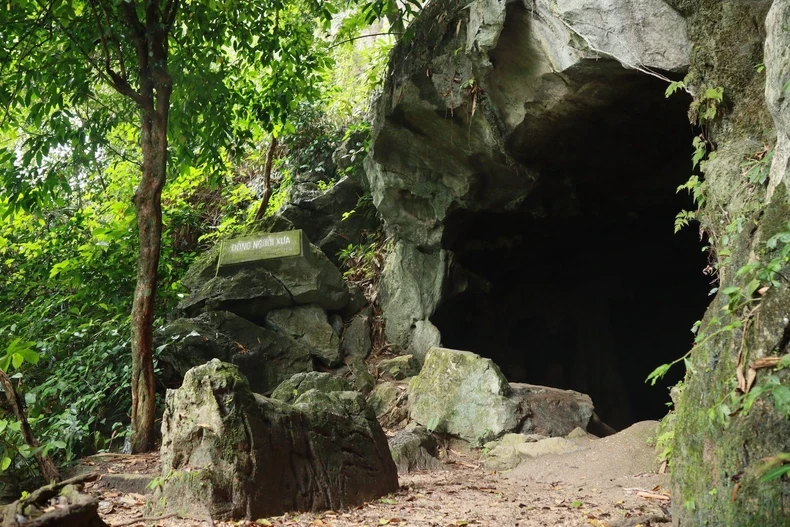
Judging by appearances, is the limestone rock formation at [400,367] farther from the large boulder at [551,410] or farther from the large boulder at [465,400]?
the large boulder at [551,410]

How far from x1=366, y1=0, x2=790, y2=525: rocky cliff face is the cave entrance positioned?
0.04 meters

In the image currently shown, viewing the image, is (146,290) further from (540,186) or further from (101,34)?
(540,186)

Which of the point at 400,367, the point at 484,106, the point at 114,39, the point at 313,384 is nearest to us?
the point at 114,39

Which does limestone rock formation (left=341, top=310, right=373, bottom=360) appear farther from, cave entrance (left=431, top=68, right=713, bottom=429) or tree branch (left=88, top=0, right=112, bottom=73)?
tree branch (left=88, top=0, right=112, bottom=73)

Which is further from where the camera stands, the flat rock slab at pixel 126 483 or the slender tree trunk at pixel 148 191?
the slender tree trunk at pixel 148 191

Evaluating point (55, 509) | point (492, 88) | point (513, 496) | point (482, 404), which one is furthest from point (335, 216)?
point (55, 509)

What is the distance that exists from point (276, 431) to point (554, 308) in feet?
28.3

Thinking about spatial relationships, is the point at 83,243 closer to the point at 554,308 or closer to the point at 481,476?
the point at 481,476

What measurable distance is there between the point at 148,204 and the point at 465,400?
12.9 ft

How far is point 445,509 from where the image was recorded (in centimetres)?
412

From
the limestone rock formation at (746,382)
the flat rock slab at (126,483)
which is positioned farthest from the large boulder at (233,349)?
the limestone rock formation at (746,382)

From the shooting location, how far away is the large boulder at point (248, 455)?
A: 356 cm

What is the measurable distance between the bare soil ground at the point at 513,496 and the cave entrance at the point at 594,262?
3.41 meters

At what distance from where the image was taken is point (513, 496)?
4707 millimetres
